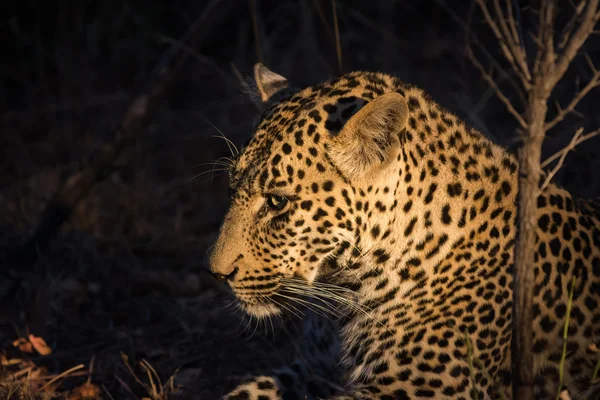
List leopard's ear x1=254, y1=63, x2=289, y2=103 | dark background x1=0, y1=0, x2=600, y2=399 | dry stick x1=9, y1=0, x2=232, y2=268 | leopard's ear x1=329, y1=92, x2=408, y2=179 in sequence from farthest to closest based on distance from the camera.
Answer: dry stick x1=9, y1=0, x2=232, y2=268 → dark background x1=0, y1=0, x2=600, y2=399 → leopard's ear x1=254, y1=63, x2=289, y2=103 → leopard's ear x1=329, y1=92, x2=408, y2=179

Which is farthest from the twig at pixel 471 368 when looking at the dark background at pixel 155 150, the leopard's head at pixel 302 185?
the dark background at pixel 155 150

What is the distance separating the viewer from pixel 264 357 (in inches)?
231

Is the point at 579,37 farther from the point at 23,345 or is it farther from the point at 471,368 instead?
the point at 23,345

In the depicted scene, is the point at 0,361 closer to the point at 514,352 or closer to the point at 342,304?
the point at 342,304

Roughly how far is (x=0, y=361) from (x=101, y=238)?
2.29 meters

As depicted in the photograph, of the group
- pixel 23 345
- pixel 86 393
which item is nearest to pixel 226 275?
pixel 86 393

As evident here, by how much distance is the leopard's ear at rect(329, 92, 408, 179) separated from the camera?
154 inches

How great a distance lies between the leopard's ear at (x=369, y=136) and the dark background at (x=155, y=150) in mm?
1117

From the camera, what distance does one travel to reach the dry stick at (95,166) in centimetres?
688

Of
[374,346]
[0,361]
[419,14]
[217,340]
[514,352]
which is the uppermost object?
[419,14]

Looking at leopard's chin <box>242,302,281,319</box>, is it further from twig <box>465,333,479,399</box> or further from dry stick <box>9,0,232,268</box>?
dry stick <box>9,0,232,268</box>

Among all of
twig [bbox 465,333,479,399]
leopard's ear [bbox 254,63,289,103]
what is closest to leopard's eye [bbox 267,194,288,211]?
leopard's ear [bbox 254,63,289,103]

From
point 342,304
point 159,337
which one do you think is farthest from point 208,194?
point 342,304

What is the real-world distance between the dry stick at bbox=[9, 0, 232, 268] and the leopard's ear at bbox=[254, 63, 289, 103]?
6.74 feet
